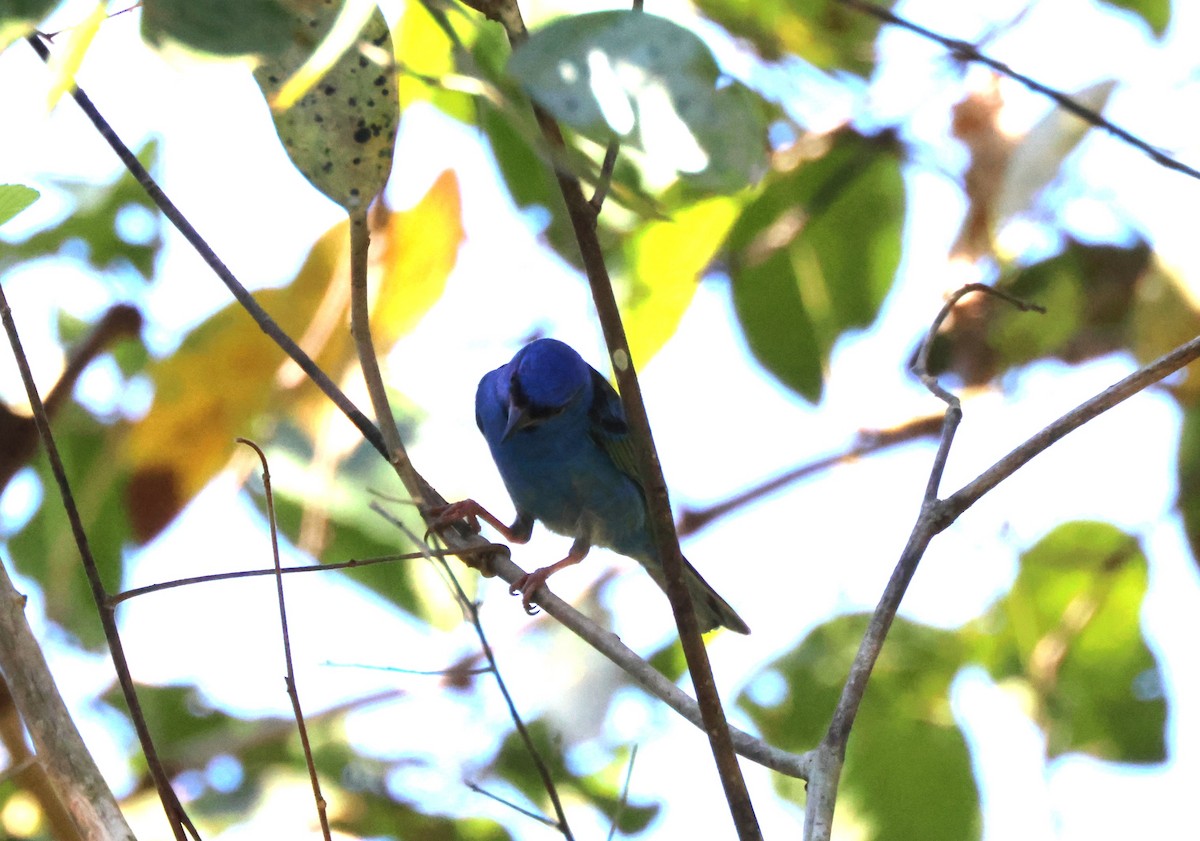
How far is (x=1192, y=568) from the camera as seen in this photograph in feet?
13.7

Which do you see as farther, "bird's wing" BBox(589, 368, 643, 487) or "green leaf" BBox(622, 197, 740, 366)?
"bird's wing" BBox(589, 368, 643, 487)

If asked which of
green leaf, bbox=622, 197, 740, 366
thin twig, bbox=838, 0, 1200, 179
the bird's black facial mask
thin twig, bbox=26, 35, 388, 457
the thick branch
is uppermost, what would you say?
the bird's black facial mask

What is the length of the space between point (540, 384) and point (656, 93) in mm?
3385

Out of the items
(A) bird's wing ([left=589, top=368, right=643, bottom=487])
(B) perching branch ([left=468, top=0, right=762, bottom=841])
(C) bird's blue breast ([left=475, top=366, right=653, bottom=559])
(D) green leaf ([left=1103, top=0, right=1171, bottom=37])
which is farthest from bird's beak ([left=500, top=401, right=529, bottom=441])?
(D) green leaf ([left=1103, top=0, right=1171, bottom=37])

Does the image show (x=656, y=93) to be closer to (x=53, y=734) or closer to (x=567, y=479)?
(x=53, y=734)

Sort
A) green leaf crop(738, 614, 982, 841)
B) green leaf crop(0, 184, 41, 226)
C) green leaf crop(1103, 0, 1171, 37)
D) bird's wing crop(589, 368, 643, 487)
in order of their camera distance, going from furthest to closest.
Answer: bird's wing crop(589, 368, 643, 487) < green leaf crop(1103, 0, 1171, 37) < green leaf crop(738, 614, 982, 841) < green leaf crop(0, 184, 41, 226)

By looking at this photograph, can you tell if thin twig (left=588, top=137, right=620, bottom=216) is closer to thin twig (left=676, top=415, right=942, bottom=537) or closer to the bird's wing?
thin twig (left=676, top=415, right=942, bottom=537)

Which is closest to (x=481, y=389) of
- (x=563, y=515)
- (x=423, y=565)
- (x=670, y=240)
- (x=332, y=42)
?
(x=563, y=515)

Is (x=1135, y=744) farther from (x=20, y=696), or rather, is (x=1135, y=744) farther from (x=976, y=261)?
(x=20, y=696)

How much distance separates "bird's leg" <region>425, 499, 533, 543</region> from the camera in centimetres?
291

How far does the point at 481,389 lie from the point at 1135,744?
277 centimetres

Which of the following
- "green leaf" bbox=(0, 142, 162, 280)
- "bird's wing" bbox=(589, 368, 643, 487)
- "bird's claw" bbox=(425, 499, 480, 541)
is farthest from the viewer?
"bird's wing" bbox=(589, 368, 643, 487)

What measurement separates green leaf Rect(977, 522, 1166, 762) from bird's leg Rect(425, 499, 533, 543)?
74.9 inches

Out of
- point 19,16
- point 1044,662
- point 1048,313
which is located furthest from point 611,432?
point 19,16
